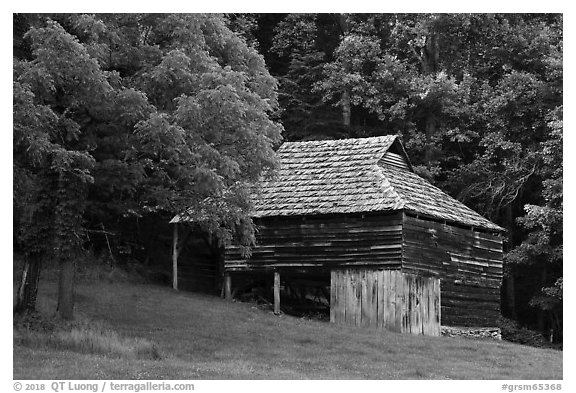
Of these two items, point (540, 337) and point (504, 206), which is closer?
point (540, 337)

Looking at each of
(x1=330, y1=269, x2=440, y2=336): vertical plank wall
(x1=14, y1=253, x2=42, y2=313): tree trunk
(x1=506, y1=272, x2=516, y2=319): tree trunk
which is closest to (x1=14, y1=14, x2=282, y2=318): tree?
(x1=14, y1=253, x2=42, y2=313): tree trunk

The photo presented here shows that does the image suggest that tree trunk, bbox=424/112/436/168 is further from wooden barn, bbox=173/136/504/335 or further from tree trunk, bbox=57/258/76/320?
tree trunk, bbox=57/258/76/320

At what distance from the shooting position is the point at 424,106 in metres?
49.2

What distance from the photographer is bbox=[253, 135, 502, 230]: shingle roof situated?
1467 inches

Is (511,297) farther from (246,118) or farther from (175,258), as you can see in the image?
(246,118)

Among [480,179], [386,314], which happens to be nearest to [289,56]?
[480,179]

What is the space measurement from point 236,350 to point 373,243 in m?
10.9

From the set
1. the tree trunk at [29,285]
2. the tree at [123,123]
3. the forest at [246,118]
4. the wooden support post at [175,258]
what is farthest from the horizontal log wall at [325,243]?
the tree trunk at [29,285]

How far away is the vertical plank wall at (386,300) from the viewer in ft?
117

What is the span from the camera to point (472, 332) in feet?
128

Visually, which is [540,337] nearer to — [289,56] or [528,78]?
[528,78]

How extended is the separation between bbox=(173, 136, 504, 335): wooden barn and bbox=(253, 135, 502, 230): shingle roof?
5 centimetres
